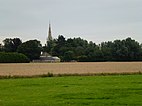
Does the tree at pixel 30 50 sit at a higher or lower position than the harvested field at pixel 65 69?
higher

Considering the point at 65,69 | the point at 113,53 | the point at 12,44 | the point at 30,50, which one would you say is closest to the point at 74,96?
the point at 65,69

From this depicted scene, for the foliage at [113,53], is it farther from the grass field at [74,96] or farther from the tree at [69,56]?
the grass field at [74,96]

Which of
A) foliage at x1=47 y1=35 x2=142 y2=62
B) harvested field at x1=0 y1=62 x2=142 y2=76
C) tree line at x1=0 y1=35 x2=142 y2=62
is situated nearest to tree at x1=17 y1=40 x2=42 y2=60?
tree line at x1=0 y1=35 x2=142 y2=62

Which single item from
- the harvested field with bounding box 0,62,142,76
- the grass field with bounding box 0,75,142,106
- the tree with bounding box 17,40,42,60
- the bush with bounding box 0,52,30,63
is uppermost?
the tree with bounding box 17,40,42,60

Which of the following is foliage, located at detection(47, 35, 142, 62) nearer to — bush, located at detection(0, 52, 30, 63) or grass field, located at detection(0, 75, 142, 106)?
bush, located at detection(0, 52, 30, 63)

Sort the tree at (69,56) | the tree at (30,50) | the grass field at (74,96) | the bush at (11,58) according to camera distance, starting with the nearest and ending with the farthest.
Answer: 1. the grass field at (74,96)
2. the bush at (11,58)
3. the tree at (30,50)
4. the tree at (69,56)

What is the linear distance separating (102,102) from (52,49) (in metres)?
158

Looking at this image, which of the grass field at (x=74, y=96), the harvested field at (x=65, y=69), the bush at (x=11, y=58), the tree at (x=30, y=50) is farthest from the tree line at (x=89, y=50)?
the grass field at (x=74, y=96)

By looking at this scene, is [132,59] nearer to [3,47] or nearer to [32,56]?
[32,56]

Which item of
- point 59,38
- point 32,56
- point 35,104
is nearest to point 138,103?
point 35,104

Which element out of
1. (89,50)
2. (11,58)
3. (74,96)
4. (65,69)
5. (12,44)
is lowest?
(74,96)

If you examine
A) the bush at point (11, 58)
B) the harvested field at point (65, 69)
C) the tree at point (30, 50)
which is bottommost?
the harvested field at point (65, 69)

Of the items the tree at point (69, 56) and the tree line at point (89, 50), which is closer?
the tree line at point (89, 50)

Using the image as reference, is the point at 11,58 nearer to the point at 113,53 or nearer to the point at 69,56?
the point at 69,56
